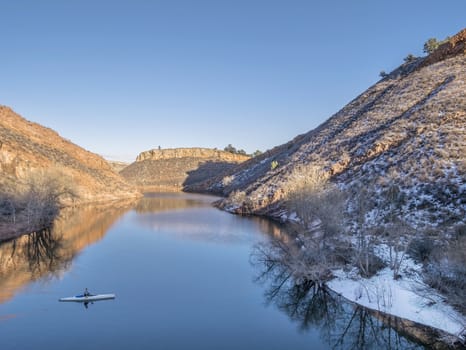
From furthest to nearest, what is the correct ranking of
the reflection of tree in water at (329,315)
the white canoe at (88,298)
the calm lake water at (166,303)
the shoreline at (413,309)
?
the white canoe at (88,298), the reflection of tree in water at (329,315), the calm lake water at (166,303), the shoreline at (413,309)

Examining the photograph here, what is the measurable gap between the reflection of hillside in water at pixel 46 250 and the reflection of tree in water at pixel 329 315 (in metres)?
15.5

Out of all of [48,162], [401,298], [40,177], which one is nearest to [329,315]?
[401,298]

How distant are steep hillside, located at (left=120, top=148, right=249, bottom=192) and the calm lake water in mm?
102208

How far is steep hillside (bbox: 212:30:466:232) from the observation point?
31.2 metres

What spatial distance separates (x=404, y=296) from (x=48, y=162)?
201 feet

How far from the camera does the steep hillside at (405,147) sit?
31.2m

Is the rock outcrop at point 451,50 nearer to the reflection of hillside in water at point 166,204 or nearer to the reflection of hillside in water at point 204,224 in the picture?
the reflection of hillside in water at point 204,224

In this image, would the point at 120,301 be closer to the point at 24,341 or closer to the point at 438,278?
the point at 24,341

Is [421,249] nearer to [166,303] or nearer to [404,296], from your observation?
[404,296]

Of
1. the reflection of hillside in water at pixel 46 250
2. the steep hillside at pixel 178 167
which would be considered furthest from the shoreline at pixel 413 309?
the steep hillside at pixel 178 167

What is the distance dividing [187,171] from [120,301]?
131m

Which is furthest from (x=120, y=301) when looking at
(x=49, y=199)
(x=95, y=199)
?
(x=95, y=199)

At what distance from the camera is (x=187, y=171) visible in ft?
493

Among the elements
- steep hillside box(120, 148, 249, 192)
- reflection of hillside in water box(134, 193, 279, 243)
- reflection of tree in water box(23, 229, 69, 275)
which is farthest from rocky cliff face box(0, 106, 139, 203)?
steep hillside box(120, 148, 249, 192)
